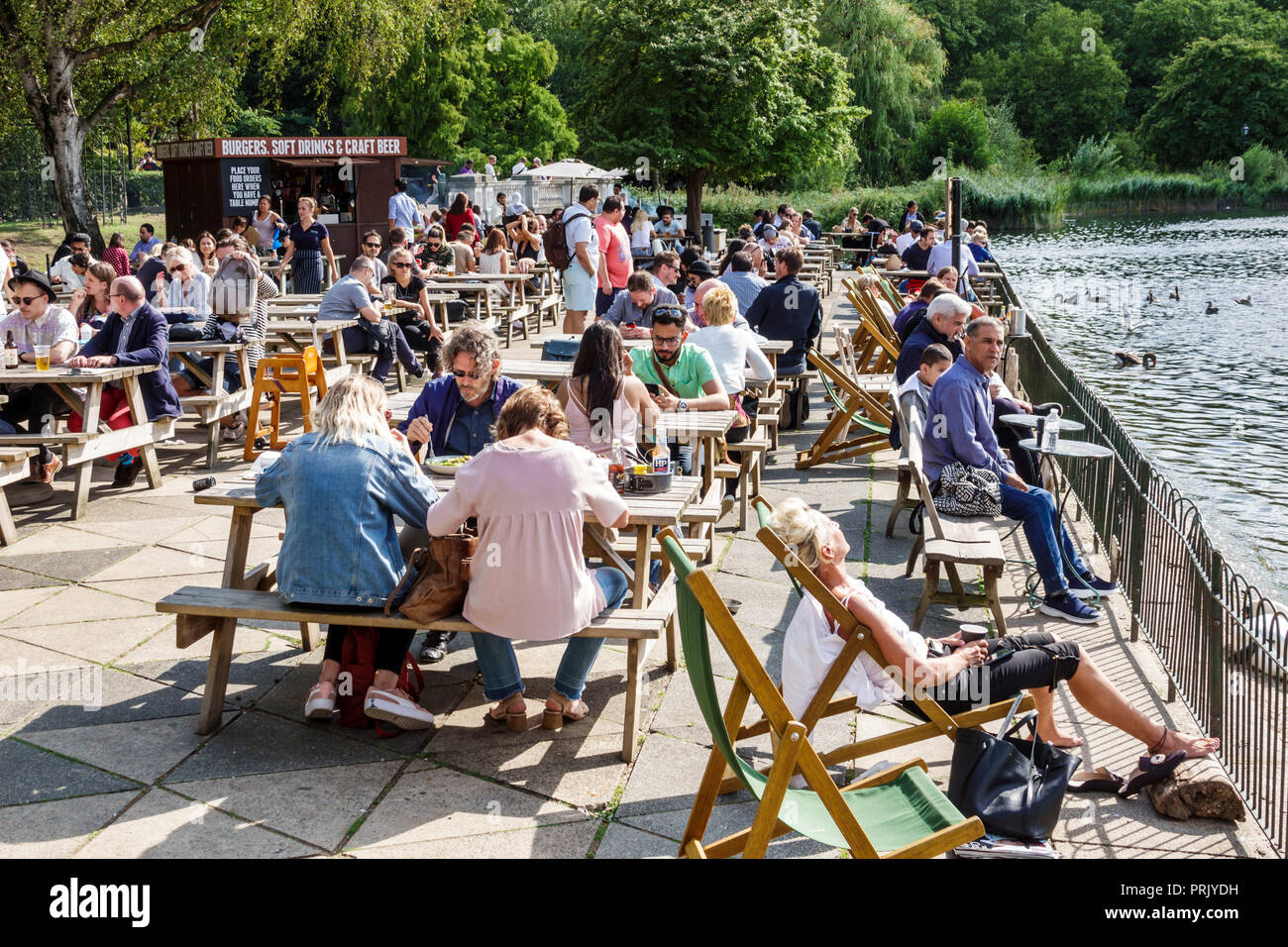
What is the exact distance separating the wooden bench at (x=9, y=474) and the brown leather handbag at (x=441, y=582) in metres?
3.53

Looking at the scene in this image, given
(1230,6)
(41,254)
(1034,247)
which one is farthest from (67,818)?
(1230,6)

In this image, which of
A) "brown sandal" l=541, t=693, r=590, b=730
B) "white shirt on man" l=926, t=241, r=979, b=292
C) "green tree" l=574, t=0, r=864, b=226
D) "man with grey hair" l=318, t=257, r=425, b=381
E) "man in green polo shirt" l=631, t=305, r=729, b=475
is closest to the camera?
"brown sandal" l=541, t=693, r=590, b=730

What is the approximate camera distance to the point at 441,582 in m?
4.44

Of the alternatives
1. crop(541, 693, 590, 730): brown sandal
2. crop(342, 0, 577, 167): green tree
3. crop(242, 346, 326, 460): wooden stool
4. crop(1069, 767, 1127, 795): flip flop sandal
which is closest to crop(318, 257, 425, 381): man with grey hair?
crop(242, 346, 326, 460): wooden stool

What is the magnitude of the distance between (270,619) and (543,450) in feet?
4.05

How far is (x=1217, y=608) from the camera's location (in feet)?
15.2

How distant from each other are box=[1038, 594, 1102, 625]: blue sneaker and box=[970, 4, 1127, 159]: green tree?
7473 centimetres

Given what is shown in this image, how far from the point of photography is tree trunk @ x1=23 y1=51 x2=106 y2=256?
69.4 feet

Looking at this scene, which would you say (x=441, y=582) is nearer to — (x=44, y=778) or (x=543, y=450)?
(x=543, y=450)

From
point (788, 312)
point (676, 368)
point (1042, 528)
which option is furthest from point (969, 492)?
point (788, 312)

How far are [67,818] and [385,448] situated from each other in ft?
5.26

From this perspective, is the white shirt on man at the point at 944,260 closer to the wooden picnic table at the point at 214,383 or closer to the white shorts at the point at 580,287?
the white shorts at the point at 580,287

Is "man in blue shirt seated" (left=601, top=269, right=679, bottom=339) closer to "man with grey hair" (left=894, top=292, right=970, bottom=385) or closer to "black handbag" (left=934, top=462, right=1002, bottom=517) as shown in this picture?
"man with grey hair" (left=894, top=292, right=970, bottom=385)

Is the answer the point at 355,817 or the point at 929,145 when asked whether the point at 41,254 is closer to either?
the point at 355,817
